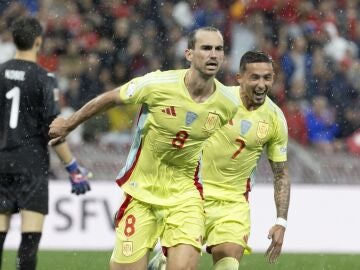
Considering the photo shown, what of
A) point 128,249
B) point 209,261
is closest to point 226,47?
point 209,261

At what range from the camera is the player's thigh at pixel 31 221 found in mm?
8383

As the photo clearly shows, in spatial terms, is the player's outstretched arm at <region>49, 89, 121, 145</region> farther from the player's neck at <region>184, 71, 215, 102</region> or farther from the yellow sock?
the yellow sock

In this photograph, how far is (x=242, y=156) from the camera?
817 cm

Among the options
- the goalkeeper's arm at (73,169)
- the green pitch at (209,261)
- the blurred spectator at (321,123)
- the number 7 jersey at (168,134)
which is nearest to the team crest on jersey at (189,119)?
the number 7 jersey at (168,134)

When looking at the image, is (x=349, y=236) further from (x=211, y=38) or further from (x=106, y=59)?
(x=211, y=38)

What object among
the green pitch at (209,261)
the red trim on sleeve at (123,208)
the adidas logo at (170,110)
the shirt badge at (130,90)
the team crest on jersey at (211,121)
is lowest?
the green pitch at (209,261)

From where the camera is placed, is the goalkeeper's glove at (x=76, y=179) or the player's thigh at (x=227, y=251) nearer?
the player's thigh at (x=227, y=251)

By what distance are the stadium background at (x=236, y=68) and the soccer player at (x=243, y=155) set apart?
409 cm

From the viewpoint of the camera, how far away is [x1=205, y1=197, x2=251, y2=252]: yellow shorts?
7.95 m

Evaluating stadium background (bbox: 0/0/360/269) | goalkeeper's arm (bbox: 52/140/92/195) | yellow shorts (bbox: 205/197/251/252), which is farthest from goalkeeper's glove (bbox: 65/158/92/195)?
stadium background (bbox: 0/0/360/269)

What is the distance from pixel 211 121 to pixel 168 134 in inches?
11.8

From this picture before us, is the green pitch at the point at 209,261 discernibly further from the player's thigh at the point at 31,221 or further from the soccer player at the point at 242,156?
the soccer player at the point at 242,156

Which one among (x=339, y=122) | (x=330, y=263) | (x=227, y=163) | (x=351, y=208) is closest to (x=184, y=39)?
(x=339, y=122)

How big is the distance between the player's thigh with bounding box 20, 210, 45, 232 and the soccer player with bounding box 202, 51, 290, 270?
51.3 inches
